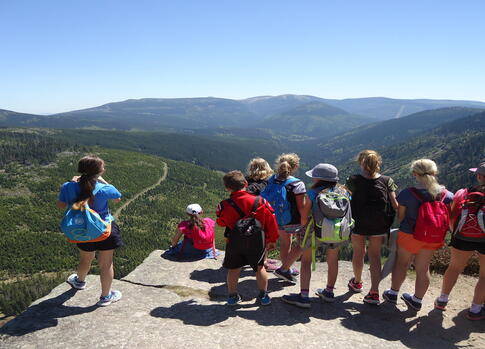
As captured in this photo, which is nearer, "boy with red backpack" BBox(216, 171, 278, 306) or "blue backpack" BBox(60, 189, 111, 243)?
"blue backpack" BBox(60, 189, 111, 243)

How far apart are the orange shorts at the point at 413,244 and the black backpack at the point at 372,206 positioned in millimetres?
368

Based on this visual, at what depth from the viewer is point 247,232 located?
671 centimetres

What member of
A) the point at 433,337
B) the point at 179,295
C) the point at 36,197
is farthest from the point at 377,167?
the point at 36,197

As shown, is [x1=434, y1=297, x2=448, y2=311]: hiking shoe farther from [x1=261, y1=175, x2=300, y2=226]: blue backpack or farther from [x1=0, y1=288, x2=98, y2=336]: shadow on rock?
[x1=0, y1=288, x2=98, y2=336]: shadow on rock

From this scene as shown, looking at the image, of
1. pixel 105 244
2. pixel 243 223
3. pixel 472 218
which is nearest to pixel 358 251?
pixel 472 218

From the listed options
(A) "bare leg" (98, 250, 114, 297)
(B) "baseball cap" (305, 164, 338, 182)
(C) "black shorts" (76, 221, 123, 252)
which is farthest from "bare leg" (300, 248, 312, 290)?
(A) "bare leg" (98, 250, 114, 297)

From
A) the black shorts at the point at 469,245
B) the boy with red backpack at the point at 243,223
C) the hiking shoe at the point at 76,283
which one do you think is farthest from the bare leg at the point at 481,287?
the hiking shoe at the point at 76,283

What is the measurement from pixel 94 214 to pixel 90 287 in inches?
101

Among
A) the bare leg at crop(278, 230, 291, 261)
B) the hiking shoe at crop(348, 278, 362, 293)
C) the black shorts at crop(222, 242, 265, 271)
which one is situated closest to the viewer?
the black shorts at crop(222, 242, 265, 271)

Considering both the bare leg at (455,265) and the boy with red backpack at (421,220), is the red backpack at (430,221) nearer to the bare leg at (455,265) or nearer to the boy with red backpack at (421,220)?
the boy with red backpack at (421,220)

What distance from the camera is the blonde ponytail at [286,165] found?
306 inches

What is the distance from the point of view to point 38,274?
111625 mm

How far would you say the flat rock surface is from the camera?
5785mm

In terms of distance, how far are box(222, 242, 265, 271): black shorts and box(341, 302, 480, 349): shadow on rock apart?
2183mm
